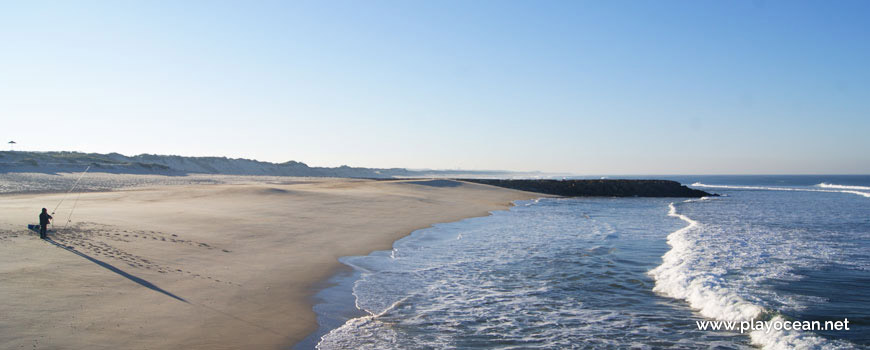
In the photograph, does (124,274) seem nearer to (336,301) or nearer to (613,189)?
(336,301)

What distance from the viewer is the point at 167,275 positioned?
9438 millimetres

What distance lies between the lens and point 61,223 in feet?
44.3

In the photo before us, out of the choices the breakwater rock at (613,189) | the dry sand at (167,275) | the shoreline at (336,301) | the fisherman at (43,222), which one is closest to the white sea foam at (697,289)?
the shoreline at (336,301)

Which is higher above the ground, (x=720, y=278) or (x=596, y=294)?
(x=720, y=278)

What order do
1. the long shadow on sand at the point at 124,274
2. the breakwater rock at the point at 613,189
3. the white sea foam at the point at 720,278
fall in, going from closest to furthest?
the white sea foam at the point at 720,278
the long shadow on sand at the point at 124,274
the breakwater rock at the point at 613,189

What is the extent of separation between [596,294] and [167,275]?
854cm

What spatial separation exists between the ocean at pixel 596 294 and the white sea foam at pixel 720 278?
1.3 inches

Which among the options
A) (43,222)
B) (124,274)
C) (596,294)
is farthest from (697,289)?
(43,222)

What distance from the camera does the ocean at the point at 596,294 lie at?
7.33m

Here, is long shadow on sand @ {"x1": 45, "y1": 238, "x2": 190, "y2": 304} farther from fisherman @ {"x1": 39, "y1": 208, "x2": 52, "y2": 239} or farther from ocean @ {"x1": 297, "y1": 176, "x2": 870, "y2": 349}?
ocean @ {"x1": 297, "y1": 176, "x2": 870, "y2": 349}

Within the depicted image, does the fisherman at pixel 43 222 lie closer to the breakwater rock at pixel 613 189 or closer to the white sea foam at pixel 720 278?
the white sea foam at pixel 720 278

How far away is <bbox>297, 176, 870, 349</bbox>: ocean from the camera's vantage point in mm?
7332

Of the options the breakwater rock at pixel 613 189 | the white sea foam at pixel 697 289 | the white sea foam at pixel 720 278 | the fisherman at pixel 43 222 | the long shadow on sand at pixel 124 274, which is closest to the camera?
the white sea foam at pixel 720 278

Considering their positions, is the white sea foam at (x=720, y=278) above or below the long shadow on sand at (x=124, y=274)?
below
